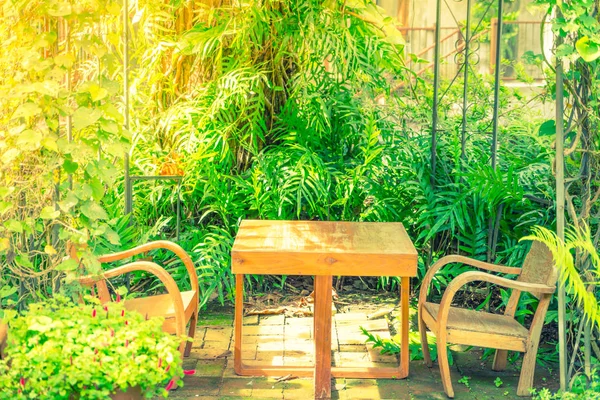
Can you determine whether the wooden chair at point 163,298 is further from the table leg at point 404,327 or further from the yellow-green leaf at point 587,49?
the yellow-green leaf at point 587,49

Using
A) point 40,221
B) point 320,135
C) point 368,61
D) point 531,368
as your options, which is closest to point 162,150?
point 320,135

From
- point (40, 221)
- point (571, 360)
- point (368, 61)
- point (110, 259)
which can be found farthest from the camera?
point (368, 61)

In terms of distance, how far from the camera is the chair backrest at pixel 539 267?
4039mm

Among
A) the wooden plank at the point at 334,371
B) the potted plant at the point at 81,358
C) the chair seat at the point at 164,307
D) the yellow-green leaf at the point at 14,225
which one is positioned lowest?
the wooden plank at the point at 334,371

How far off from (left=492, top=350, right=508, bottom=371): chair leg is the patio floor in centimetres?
3

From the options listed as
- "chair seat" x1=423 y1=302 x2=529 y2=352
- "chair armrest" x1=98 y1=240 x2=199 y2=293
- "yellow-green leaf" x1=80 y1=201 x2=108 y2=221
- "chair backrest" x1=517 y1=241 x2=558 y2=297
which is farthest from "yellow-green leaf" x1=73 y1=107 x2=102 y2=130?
"chair backrest" x1=517 y1=241 x2=558 y2=297

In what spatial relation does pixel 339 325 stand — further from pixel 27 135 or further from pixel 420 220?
pixel 27 135

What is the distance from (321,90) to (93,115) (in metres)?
2.57

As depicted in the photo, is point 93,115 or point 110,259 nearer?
point 93,115

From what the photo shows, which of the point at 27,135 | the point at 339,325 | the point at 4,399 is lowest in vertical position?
the point at 339,325

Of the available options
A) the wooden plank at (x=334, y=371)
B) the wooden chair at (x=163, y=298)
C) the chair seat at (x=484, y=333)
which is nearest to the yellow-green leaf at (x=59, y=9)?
the wooden chair at (x=163, y=298)

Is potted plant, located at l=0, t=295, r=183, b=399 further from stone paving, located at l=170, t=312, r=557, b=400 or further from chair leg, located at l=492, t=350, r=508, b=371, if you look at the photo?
chair leg, located at l=492, t=350, r=508, b=371

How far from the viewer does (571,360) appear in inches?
155

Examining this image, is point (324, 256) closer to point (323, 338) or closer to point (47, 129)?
point (323, 338)
